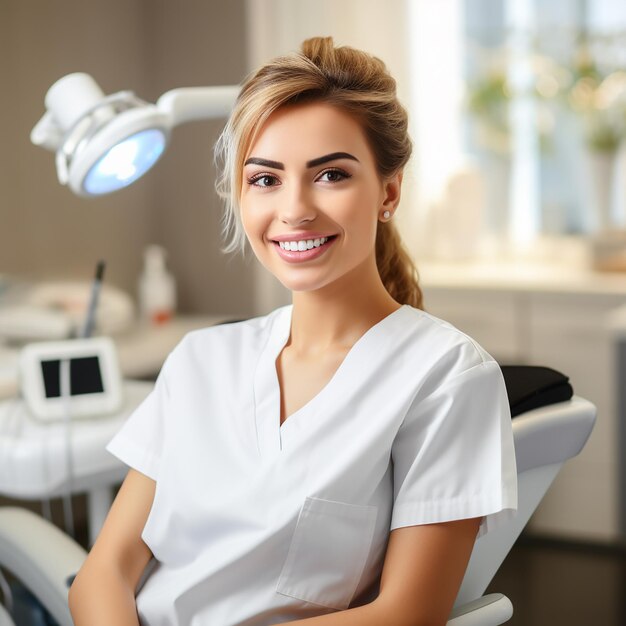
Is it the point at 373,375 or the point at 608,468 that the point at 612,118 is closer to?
the point at 608,468

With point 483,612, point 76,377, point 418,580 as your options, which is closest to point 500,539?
point 483,612

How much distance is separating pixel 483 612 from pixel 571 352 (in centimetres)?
167

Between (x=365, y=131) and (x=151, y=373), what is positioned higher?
(x=365, y=131)

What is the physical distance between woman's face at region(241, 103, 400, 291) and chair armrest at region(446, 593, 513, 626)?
36cm

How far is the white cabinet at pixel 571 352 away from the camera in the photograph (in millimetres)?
2549

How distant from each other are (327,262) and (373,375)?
0.41 feet

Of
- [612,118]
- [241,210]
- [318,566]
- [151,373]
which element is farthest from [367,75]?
[612,118]

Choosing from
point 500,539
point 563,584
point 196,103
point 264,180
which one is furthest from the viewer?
point 563,584

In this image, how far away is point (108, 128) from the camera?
128 cm

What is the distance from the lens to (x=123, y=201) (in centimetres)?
263

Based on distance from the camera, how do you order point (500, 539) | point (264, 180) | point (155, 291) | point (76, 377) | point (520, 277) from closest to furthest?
point (264, 180) < point (500, 539) < point (76, 377) < point (155, 291) < point (520, 277)

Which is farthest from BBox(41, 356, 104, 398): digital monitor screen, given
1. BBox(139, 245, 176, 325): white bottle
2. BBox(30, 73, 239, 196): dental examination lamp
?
BBox(139, 245, 176, 325): white bottle

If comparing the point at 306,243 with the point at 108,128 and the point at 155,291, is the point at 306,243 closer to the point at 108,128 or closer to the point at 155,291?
the point at 108,128

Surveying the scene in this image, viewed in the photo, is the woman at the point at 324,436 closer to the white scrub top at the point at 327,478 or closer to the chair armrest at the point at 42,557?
the white scrub top at the point at 327,478
